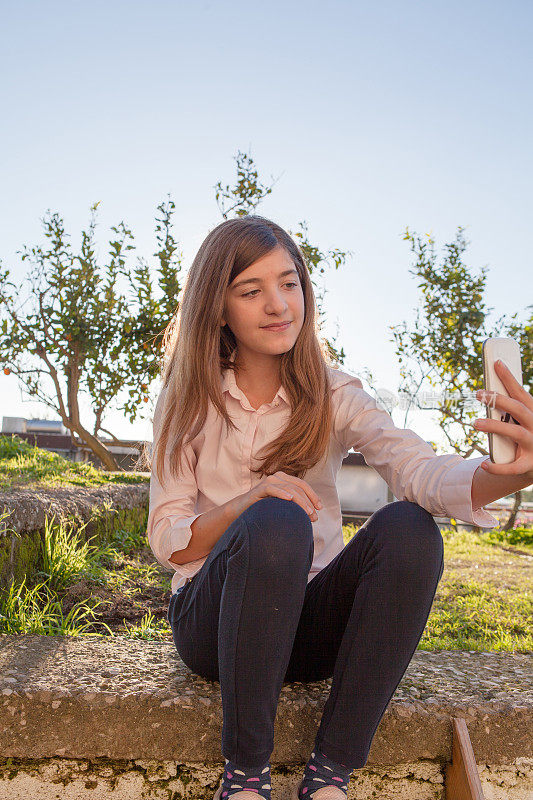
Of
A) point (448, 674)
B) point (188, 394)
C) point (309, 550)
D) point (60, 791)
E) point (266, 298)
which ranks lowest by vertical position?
point (60, 791)

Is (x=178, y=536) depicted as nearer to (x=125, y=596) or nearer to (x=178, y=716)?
(x=178, y=716)

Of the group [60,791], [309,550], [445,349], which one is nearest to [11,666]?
[60,791]

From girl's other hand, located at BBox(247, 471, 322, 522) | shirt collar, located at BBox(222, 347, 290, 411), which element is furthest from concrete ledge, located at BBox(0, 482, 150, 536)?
girl's other hand, located at BBox(247, 471, 322, 522)

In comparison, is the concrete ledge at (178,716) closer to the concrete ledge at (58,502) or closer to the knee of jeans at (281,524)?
the knee of jeans at (281,524)

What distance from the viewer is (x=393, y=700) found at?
1.62 m

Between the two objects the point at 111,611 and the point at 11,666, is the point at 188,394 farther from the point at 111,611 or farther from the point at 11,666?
the point at 111,611

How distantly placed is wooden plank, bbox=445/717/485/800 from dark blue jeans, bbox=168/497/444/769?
240 mm

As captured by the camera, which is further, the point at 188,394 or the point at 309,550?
the point at 188,394

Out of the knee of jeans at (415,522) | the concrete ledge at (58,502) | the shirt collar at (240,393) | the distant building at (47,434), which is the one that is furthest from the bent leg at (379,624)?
the distant building at (47,434)

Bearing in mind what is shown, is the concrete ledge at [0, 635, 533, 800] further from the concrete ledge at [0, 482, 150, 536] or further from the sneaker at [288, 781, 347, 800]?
the concrete ledge at [0, 482, 150, 536]

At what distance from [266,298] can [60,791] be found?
1291 mm

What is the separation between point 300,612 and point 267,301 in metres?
0.85

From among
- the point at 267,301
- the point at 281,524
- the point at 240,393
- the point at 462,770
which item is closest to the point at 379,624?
the point at 281,524

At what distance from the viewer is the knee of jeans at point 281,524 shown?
1.36m
